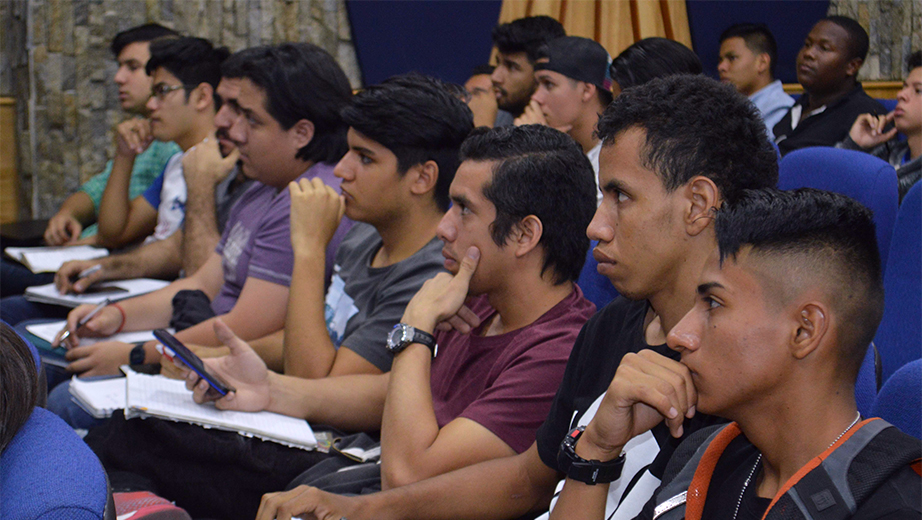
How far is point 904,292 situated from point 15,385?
1.50m

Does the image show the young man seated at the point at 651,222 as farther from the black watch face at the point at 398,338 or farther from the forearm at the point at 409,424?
the black watch face at the point at 398,338

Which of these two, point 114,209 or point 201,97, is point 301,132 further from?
point 114,209

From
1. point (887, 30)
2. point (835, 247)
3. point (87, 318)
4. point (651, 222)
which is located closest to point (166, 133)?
point (87, 318)

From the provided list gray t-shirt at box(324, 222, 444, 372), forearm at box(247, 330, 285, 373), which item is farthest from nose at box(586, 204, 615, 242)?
forearm at box(247, 330, 285, 373)

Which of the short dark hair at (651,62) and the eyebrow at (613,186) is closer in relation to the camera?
the eyebrow at (613,186)

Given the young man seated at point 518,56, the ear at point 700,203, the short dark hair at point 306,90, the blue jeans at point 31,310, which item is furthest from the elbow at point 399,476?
the young man seated at point 518,56

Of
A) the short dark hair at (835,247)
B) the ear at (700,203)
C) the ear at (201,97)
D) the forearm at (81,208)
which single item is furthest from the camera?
the forearm at (81,208)

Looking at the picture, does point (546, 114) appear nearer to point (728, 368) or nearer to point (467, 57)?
point (467, 57)

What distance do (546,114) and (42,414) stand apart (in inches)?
79.4

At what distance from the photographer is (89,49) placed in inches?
161

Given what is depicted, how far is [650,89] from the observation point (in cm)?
119

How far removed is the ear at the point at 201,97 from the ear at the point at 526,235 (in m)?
1.96

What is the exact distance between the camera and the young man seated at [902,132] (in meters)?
2.75

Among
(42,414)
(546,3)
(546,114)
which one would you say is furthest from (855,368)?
(546,3)
